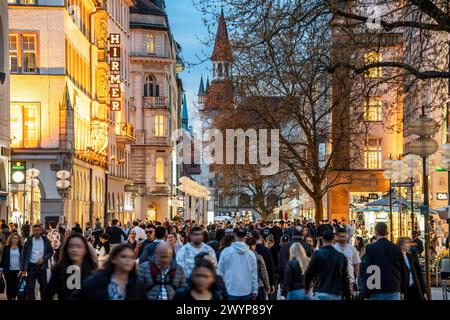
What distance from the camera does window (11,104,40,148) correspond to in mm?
57625

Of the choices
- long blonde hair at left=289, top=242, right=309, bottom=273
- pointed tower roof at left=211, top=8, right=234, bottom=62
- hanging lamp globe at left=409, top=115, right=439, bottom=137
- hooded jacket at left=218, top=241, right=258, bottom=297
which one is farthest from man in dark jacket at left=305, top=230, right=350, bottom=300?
pointed tower roof at left=211, top=8, right=234, bottom=62

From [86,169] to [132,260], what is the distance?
188ft

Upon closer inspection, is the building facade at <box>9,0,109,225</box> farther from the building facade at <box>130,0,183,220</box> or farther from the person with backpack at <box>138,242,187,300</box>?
the building facade at <box>130,0,183,220</box>

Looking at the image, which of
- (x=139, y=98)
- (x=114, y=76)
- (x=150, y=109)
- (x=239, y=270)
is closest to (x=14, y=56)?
(x=114, y=76)

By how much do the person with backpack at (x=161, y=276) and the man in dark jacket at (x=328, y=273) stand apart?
3471 millimetres

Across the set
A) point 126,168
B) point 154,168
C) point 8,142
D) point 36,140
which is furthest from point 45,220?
point 154,168

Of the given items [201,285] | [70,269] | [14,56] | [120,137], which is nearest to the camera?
[201,285]

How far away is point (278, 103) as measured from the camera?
54031mm

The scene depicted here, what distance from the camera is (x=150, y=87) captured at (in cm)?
11556

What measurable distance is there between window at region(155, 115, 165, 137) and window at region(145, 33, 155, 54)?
6.39 meters

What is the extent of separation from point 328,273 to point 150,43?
9890cm

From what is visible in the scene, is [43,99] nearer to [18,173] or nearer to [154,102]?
[18,173]

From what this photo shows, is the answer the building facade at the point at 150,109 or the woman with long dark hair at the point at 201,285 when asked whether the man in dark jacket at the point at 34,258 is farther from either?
the building facade at the point at 150,109
